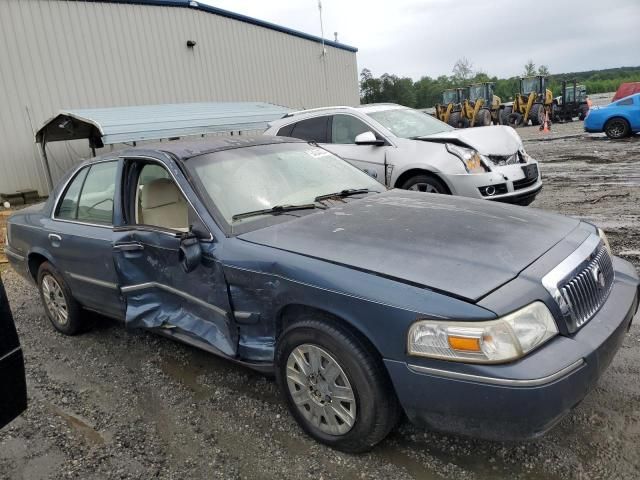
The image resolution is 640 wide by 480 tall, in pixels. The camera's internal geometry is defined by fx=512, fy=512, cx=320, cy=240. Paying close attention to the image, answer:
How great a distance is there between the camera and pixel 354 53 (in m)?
23.6

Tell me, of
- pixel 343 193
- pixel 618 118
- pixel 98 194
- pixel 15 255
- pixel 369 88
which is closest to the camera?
pixel 343 193

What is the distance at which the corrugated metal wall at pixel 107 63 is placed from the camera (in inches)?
488

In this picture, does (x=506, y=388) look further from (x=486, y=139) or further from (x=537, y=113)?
(x=537, y=113)

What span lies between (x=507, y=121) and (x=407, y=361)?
30.5m

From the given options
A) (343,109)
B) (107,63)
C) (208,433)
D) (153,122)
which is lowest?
(208,433)

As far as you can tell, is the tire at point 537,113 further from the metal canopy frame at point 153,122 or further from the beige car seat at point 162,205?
the beige car seat at point 162,205

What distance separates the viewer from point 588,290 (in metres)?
2.50

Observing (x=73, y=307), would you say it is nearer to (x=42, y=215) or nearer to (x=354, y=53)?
(x=42, y=215)

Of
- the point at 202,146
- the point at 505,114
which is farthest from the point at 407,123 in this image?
the point at 505,114

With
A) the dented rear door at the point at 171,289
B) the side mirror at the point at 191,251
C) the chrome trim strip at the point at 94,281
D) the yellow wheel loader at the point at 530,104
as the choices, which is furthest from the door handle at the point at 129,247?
the yellow wheel loader at the point at 530,104

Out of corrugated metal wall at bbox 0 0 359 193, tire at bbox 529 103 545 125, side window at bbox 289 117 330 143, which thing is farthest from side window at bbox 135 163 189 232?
tire at bbox 529 103 545 125

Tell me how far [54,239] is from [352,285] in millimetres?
2991

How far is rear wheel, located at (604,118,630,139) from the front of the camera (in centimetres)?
1667

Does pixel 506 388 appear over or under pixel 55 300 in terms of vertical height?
over
